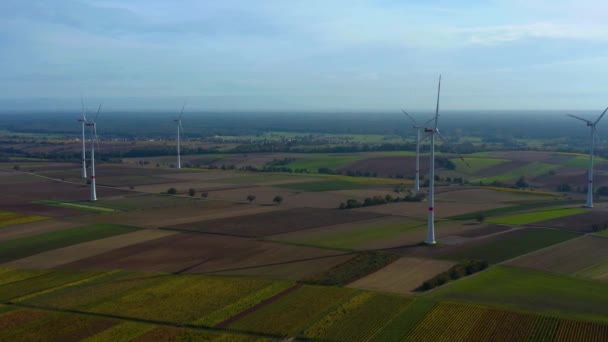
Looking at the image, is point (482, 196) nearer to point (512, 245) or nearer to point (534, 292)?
point (512, 245)

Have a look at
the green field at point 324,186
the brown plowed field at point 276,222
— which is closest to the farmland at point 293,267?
the brown plowed field at point 276,222

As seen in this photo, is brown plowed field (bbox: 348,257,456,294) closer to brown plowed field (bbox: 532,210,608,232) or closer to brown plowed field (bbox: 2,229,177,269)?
brown plowed field (bbox: 532,210,608,232)

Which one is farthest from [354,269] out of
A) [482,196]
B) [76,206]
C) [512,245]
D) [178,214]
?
[482,196]

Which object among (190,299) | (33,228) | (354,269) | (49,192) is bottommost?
(190,299)

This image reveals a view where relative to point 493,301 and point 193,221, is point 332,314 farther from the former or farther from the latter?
point 193,221

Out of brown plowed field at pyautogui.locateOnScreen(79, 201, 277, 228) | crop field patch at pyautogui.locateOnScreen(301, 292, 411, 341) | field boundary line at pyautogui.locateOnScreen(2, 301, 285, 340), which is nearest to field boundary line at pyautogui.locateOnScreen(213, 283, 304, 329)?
field boundary line at pyautogui.locateOnScreen(2, 301, 285, 340)

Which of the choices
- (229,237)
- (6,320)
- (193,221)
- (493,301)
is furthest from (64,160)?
(493,301)
